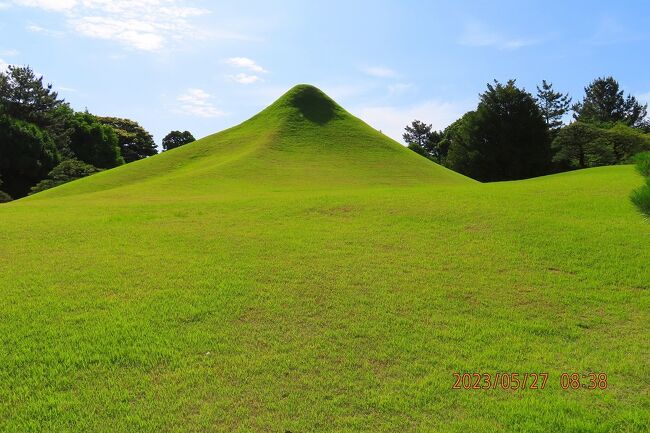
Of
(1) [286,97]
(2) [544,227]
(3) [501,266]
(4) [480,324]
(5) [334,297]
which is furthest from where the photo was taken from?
(1) [286,97]

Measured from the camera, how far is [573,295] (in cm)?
694

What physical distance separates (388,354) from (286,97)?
42591mm

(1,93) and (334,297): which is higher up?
(1,93)

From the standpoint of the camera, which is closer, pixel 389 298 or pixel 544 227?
pixel 389 298

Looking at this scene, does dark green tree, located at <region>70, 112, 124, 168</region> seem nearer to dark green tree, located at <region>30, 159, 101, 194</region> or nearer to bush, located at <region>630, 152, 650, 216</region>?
dark green tree, located at <region>30, 159, 101, 194</region>

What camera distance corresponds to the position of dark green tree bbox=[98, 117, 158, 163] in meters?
66.7

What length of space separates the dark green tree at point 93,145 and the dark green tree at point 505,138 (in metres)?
38.3

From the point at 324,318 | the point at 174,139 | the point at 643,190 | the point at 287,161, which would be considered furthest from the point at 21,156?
the point at 643,190

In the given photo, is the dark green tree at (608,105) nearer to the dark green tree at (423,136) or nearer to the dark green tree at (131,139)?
the dark green tree at (423,136)

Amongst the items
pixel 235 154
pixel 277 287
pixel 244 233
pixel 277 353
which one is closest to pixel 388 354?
pixel 277 353

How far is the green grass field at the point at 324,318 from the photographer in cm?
423

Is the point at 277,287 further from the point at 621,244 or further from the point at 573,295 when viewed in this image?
the point at 621,244
